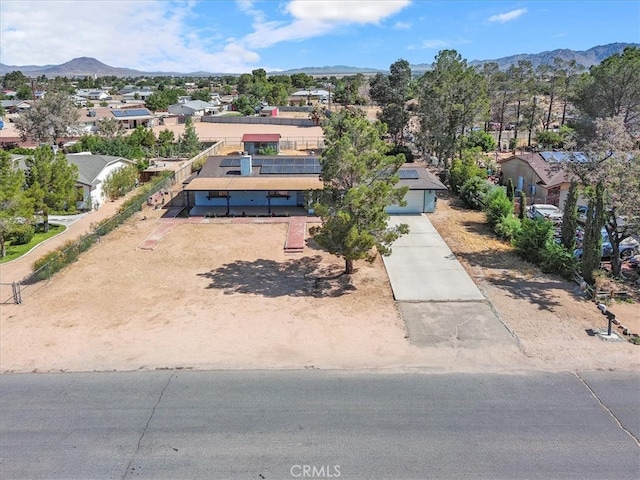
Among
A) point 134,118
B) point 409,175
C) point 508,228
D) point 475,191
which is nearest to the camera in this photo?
point 508,228


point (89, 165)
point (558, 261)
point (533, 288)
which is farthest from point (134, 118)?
point (533, 288)

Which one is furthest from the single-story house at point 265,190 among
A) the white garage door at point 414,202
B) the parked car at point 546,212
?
the parked car at point 546,212

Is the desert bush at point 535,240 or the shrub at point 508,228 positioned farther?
the shrub at point 508,228

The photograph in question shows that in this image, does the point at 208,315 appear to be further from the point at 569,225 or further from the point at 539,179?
the point at 539,179

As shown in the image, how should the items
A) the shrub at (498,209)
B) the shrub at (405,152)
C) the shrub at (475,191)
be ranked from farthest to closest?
the shrub at (405,152), the shrub at (475,191), the shrub at (498,209)

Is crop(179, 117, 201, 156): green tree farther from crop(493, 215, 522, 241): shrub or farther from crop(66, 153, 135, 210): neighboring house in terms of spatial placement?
crop(493, 215, 522, 241): shrub

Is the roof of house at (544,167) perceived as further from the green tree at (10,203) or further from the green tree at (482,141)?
the green tree at (10,203)

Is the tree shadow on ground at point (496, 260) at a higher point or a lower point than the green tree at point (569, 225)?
lower
